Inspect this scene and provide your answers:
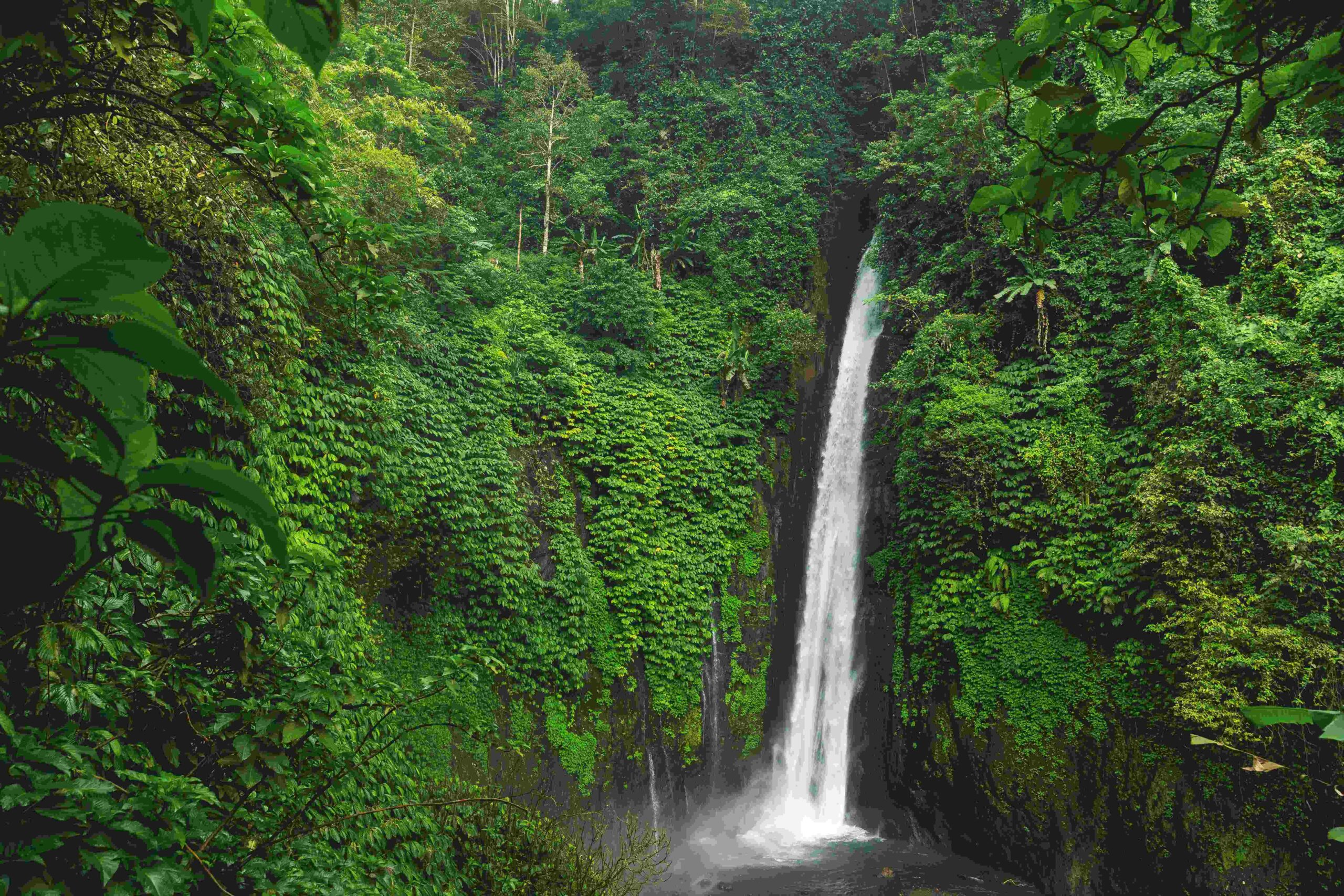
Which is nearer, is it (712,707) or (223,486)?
(223,486)

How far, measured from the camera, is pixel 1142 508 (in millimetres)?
6859

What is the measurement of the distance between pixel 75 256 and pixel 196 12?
1.19 feet

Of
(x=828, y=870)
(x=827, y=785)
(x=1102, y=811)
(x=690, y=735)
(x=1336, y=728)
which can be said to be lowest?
(x=828, y=870)

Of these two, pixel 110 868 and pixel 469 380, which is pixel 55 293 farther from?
pixel 469 380

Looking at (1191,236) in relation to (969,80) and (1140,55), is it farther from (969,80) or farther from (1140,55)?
(969,80)

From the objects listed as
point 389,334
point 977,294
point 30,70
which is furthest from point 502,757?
point 977,294

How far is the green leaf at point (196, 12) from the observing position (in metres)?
0.68

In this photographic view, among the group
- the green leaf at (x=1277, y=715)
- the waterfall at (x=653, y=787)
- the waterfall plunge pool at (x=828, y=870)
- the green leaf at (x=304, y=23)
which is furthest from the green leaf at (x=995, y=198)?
the waterfall at (x=653, y=787)

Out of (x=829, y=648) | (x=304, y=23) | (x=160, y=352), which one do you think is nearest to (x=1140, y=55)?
(x=304, y=23)

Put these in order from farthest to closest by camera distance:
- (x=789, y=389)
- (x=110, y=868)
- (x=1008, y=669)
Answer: (x=789, y=389)
(x=1008, y=669)
(x=110, y=868)

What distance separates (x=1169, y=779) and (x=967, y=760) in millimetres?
2139

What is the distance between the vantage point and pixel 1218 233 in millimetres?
1275

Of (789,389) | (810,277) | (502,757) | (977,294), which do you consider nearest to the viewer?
(502,757)

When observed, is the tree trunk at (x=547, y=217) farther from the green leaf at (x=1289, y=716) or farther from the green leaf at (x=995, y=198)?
the green leaf at (x=1289, y=716)
